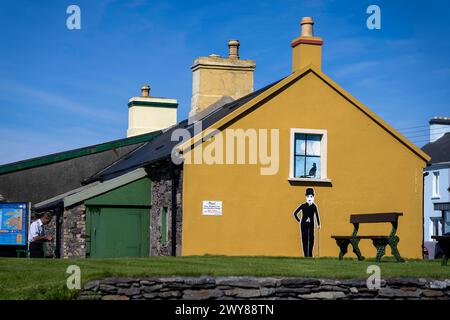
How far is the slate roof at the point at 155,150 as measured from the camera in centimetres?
2775

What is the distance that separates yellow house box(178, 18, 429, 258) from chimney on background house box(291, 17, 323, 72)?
3cm

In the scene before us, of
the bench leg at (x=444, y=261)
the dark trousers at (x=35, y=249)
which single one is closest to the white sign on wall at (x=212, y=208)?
the dark trousers at (x=35, y=249)

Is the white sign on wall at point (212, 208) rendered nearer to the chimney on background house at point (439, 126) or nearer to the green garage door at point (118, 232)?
the green garage door at point (118, 232)

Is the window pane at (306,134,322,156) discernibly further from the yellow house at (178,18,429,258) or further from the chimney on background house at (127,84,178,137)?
the chimney on background house at (127,84,178,137)

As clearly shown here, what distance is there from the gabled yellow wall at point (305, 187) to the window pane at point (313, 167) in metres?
0.36

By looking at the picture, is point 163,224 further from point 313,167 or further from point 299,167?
point 313,167

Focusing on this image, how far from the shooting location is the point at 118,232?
27438 mm

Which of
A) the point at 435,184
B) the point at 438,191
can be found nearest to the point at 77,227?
the point at 438,191

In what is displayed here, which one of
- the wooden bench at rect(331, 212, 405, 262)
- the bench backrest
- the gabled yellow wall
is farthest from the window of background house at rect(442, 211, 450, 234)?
the bench backrest

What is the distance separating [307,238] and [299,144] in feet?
9.36

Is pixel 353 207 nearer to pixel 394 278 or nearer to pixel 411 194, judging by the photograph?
pixel 411 194

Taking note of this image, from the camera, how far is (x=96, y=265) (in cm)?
1738

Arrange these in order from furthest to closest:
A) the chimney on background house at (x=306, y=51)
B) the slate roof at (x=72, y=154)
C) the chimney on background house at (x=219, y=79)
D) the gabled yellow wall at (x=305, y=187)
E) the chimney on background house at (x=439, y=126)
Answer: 1. the chimney on background house at (x=439, y=126)
2. the slate roof at (x=72, y=154)
3. the chimney on background house at (x=219, y=79)
4. the chimney on background house at (x=306, y=51)
5. the gabled yellow wall at (x=305, y=187)
